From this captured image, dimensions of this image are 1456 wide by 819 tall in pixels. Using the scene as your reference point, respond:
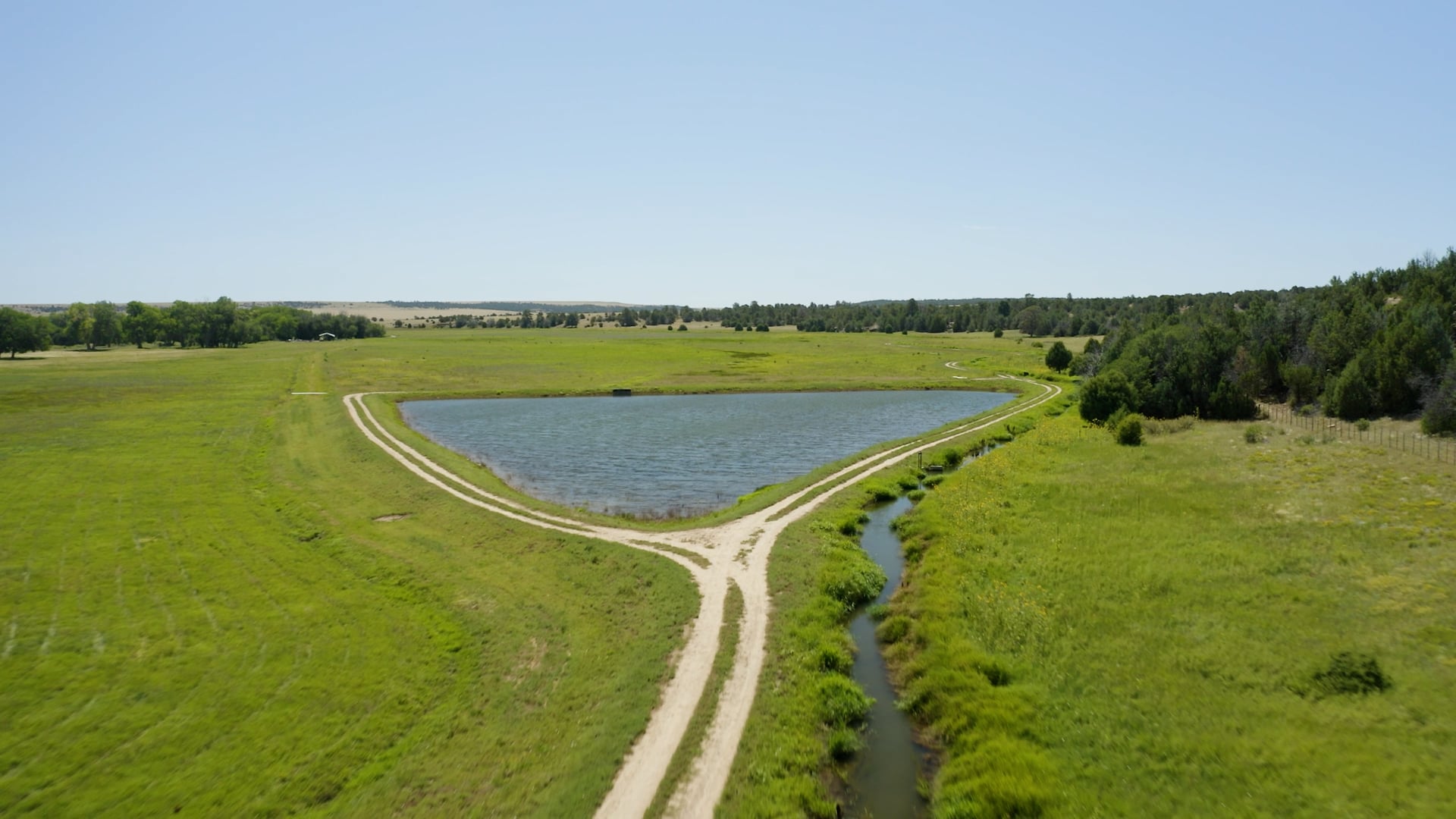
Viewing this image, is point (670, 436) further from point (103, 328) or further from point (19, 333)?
point (103, 328)

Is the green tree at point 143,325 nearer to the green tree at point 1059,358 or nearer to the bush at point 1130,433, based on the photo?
the green tree at point 1059,358

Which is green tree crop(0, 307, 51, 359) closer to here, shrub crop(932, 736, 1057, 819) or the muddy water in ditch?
the muddy water in ditch

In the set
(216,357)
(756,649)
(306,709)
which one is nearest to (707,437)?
(756,649)

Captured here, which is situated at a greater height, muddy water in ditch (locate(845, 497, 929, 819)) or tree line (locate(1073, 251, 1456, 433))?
tree line (locate(1073, 251, 1456, 433))

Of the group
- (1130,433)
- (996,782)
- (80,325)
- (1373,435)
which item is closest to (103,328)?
(80,325)

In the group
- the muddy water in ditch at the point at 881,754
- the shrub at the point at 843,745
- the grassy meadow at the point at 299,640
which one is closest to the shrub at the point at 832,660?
the muddy water in ditch at the point at 881,754

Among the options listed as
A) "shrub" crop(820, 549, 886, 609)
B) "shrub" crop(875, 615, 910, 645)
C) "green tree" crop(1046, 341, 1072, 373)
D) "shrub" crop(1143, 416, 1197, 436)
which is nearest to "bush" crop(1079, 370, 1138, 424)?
"shrub" crop(1143, 416, 1197, 436)
